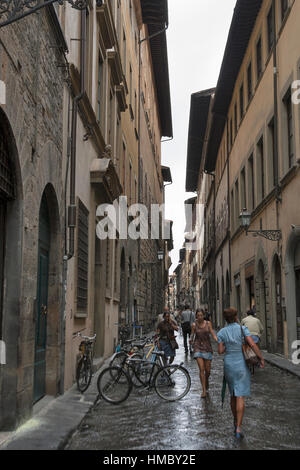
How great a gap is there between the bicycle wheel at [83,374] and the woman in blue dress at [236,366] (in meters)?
3.68

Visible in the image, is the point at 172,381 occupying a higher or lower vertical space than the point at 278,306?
lower

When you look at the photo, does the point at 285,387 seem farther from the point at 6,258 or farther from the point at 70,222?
the point at 6,258

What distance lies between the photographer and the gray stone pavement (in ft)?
22.0

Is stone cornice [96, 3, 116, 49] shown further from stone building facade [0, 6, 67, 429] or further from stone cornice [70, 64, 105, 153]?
stone building facade [0, 6, 67, 429]

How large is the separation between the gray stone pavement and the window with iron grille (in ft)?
6.87

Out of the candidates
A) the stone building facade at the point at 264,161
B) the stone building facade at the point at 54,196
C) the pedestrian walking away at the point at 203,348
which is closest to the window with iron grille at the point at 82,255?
the stone building facade at the point at 54,196

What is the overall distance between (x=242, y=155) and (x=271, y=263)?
25.8ft

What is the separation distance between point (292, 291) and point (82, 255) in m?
6.60

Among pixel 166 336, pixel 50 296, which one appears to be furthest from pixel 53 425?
pixel 166 336

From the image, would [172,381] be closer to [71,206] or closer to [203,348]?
[203,348]

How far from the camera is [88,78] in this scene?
13672 mm

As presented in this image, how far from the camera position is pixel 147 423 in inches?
316

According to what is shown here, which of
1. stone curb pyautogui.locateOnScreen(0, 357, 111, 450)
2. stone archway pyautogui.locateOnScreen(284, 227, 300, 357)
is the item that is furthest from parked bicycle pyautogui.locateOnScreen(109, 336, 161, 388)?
stone archway pyautogui.locateOnScreen(284, 227, 300, 357)
